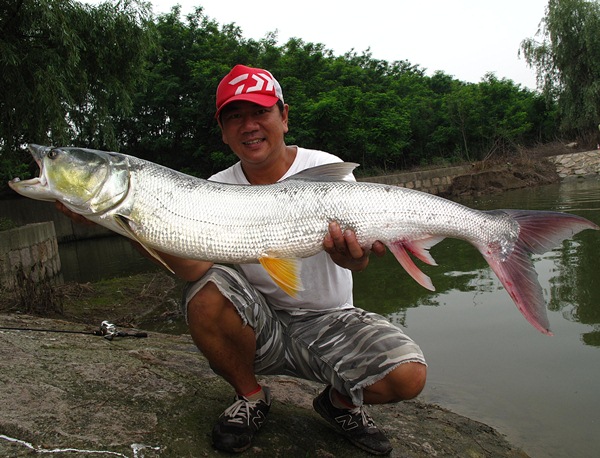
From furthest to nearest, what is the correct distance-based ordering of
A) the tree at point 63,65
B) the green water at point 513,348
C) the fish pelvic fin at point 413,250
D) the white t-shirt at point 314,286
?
1. the tree at point 63,65
2. the green water at point 513,348
3. the white t-shirt at point 314,286
4. the fish pelvic fin at point 413,250

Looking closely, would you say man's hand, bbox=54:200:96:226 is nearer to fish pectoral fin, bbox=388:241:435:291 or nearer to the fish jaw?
the fish jaw

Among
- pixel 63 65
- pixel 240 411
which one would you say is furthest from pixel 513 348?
pixel 63 65

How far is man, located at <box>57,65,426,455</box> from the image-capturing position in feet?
8.16

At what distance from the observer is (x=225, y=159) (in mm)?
25875

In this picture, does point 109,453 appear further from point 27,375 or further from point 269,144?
point 269,144

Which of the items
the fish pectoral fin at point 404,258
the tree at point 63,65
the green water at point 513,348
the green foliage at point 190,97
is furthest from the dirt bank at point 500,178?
the fish pectoral fin at point 404,258

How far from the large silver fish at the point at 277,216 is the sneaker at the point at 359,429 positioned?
742mm

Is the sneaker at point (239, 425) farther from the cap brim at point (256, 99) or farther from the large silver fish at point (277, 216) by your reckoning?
the cap brim at point (256, 99)

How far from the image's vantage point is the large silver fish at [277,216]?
2475 millimetres

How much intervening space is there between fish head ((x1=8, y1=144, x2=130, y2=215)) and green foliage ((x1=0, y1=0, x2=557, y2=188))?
8.51m

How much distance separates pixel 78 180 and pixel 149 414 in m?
1.25

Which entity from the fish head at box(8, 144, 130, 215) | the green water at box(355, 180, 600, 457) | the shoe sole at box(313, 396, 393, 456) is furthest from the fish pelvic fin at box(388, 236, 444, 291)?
the fish head at box(8, 144, 130, 215)

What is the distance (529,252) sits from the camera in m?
2.55

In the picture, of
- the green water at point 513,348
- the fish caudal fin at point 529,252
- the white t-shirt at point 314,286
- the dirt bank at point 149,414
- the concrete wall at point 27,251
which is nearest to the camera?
the dirt bank at point 149,414
